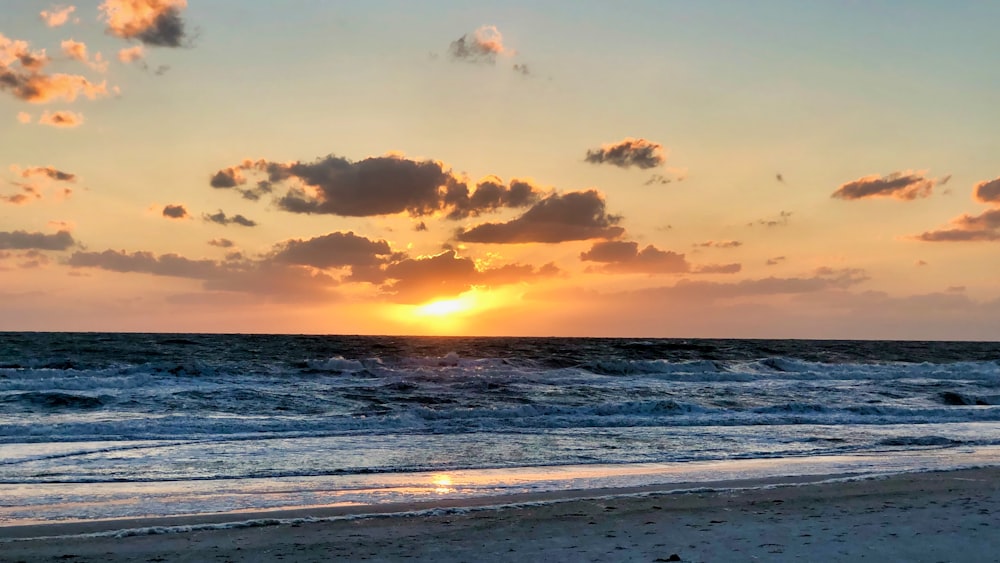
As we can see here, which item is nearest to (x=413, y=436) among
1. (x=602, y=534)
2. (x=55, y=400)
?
(x=602, y=534)

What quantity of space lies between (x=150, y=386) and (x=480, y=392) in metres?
14.7

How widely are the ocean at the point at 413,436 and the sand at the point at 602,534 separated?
1505mm

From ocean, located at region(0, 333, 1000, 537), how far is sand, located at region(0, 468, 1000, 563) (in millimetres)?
1505

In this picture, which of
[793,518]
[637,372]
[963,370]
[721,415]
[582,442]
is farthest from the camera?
[963,370]

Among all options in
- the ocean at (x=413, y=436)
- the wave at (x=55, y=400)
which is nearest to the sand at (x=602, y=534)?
the ocean at (x=413, y=436)

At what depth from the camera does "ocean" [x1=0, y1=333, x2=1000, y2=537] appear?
1330cm

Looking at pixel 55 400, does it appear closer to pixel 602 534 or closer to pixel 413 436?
pixel 413 436

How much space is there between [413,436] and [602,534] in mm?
12466

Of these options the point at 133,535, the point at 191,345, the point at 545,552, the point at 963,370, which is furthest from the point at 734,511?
the point at 191,345

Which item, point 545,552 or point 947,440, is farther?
point 947,440

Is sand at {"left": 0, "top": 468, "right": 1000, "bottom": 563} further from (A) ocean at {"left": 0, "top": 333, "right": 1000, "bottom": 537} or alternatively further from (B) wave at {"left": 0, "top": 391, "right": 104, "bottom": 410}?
(B) wave at {"left": 0, "top": 391, "right": 104, "bottom": 410}

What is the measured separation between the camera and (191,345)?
82.6 metres

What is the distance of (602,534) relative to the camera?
940cm

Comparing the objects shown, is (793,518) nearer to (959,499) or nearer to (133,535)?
(959,499)
